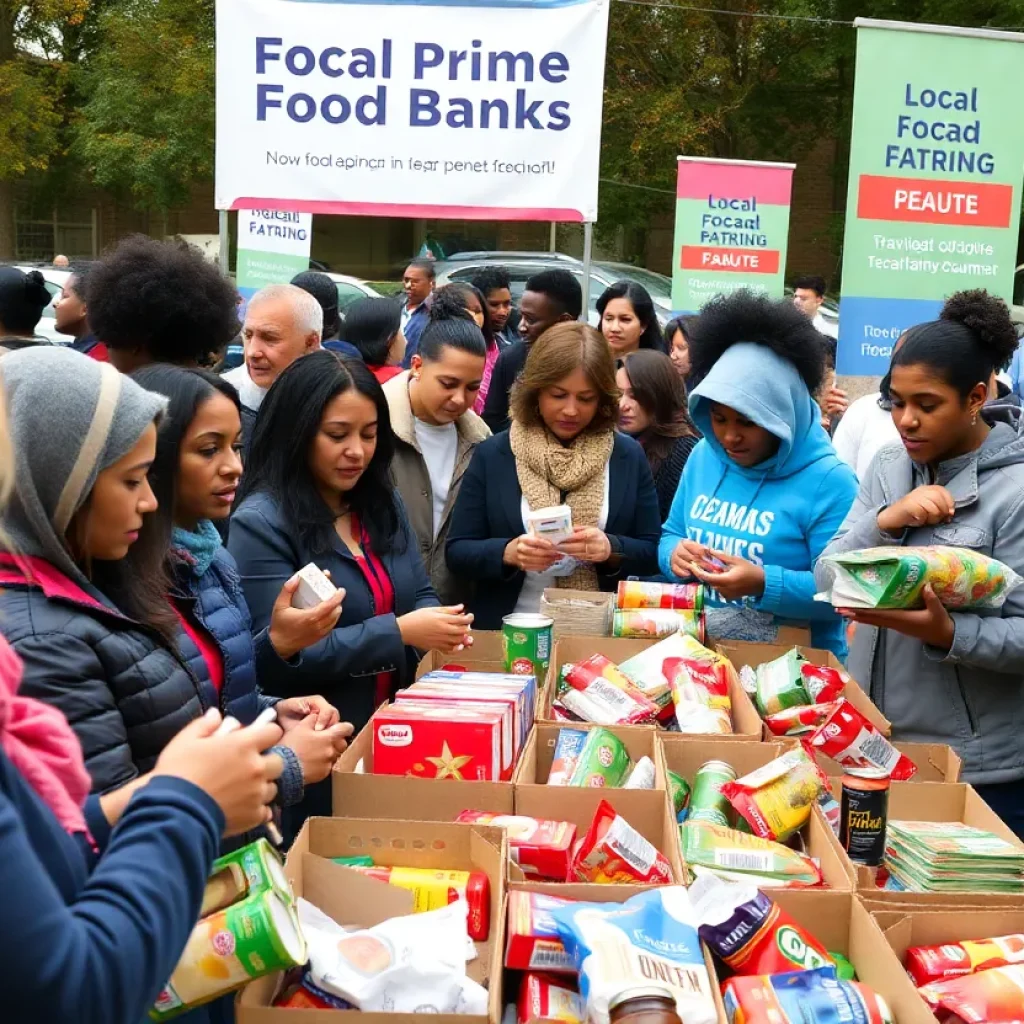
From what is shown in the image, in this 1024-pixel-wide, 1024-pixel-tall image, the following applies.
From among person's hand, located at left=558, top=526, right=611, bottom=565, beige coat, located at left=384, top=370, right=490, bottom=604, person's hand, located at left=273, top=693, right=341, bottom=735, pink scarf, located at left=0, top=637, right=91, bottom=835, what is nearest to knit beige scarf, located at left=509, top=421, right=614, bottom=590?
person's hand, located at left=558, top=526, right=611, bottom=565

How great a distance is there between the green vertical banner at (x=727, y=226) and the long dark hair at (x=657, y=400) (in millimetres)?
3041

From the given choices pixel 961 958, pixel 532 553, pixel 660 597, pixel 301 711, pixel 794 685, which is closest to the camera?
pixel 961 958

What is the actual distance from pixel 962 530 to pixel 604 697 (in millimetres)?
886

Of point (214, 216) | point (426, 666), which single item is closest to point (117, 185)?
point (214, 216)

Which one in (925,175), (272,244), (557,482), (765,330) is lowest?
(557,482)

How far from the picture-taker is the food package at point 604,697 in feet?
9.00

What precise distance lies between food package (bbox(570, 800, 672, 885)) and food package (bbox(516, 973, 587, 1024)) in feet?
0.86

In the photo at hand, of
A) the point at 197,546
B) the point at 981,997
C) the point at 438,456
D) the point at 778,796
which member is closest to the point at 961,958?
the point at 981,997

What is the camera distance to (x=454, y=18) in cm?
480

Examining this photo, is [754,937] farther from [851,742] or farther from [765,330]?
[765,330]

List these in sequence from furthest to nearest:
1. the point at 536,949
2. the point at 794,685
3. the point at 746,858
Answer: the point at 794,685
the point at 746,858
the point at 536,949

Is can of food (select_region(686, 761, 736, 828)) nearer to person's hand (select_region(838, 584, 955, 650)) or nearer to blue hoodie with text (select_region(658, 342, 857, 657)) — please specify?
person's hand (select_region(838, 584, 955, 650))

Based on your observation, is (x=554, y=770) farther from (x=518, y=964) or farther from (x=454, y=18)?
(x=454, y=18)

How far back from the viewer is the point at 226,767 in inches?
52.4
